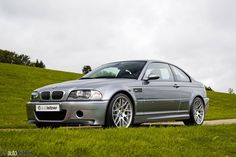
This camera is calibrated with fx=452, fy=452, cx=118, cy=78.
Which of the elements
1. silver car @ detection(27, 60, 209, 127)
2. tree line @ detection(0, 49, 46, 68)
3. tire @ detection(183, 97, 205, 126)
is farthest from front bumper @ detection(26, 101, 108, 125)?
tree line @ detection(0, 49, 46, 68)

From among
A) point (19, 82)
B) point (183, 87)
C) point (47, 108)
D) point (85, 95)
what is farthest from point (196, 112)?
point (19, 82)

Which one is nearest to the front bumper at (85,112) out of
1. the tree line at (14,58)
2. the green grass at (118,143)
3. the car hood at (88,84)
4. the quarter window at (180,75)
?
the car hood at (88,84)

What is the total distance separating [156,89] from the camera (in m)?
10.2

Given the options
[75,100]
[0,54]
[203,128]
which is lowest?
[203,128]

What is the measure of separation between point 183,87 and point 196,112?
83 centimetres

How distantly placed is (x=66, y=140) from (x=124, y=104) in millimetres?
2694

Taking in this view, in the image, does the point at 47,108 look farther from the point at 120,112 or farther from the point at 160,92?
the point at 160,92

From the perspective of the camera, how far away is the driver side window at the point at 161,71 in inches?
408

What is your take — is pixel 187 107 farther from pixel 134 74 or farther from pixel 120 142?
pixel 120 142

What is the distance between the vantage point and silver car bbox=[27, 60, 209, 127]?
8.63m

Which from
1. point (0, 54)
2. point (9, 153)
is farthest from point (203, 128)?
point (0, 54)

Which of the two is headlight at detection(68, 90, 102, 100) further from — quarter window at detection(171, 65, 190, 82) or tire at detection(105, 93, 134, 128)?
quarter window at detection(171, 65, 190, 82)

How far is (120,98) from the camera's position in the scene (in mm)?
9016

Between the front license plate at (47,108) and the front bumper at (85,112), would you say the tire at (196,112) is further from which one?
the front license plate at (47,108)
